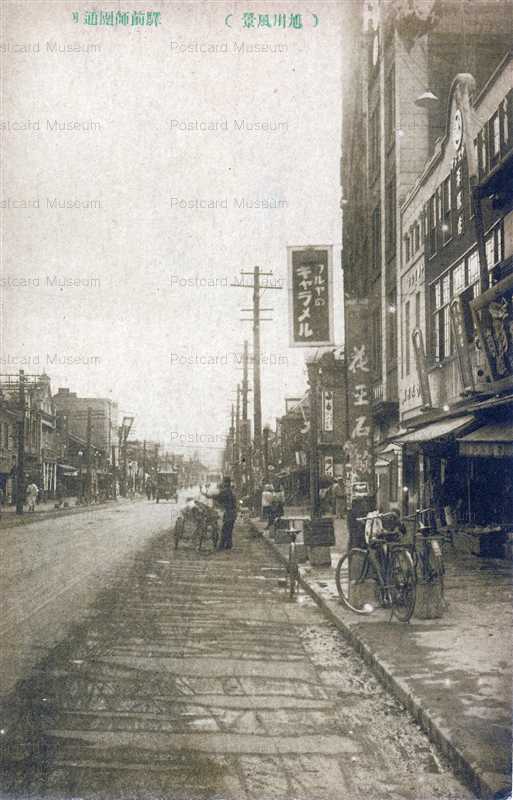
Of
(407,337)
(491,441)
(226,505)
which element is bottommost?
(226,505)

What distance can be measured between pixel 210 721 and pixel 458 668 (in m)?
2.29

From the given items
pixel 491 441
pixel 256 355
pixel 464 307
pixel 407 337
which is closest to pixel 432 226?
pixel 407 337

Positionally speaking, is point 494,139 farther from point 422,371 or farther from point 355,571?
point 355,571

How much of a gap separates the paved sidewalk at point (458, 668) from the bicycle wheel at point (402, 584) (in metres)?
0.17

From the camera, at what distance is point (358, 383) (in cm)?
1094

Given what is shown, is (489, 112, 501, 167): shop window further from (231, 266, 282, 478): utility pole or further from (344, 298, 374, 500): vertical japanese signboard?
(231, 266, 282, 478): utility pole

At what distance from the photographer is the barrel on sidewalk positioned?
1523cm

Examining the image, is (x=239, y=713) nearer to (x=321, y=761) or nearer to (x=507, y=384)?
(x=321, y=761)

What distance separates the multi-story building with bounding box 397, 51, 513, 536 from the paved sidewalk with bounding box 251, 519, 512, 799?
3.25 metres

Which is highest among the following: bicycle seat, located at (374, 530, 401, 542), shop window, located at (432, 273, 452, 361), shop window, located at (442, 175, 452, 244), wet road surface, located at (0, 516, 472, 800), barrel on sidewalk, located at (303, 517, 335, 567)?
shop window, located at (442, 175, 452, 244)

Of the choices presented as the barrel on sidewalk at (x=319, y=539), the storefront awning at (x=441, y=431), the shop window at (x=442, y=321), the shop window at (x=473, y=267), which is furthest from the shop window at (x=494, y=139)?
the barrel on sidewalk at (x=319, y=539)

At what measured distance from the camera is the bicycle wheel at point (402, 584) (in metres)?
8.82

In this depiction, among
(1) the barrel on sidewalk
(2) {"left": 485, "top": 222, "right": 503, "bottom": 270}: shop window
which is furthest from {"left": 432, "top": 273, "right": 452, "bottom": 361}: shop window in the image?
(1) the barrel on sidewalk

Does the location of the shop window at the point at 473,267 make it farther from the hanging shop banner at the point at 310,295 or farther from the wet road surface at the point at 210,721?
the wet road surface at the point at 210,721
